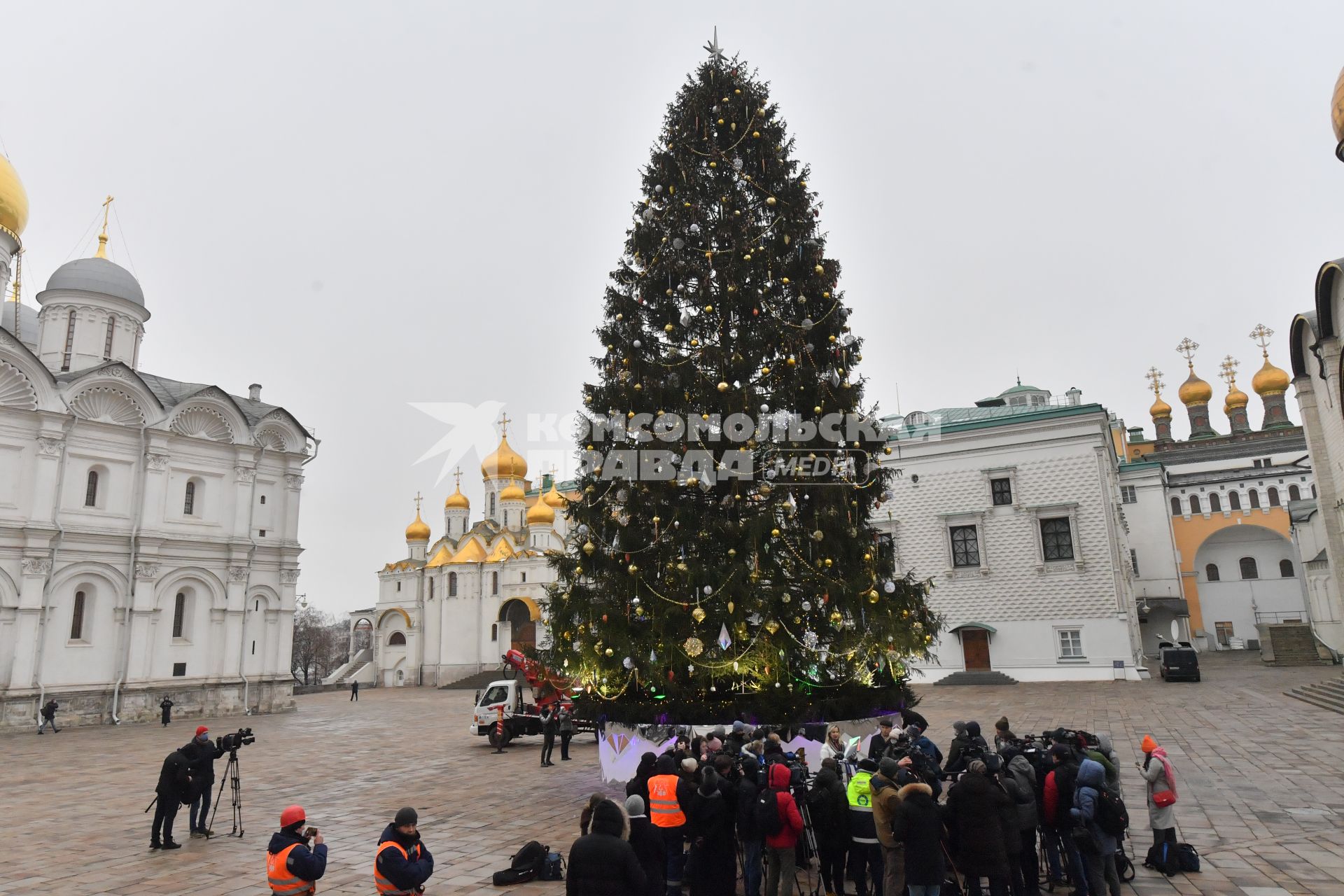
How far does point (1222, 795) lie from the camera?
399 inches

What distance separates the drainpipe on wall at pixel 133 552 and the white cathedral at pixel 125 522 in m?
0.04

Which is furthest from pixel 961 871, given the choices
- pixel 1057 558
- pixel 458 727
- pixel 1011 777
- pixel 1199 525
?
pixel 1199 525

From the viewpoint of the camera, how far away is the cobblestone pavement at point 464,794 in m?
7.75

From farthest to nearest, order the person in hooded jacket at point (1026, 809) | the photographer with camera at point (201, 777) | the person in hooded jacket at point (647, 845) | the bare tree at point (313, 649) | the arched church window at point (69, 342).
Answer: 1. the bare tree at point (313, 649)
2. the arched church window at point (69, 342)
3. the photographer with camera at point (201, 777)
4. the person in hooded jacket at point (1026, 809)
5. the person in hooded jacket at point (647, 845)

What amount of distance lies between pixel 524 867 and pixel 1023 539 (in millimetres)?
26343

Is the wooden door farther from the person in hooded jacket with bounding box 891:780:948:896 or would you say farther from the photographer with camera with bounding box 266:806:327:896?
the photographer with camera with bounding box 266:806:327:896

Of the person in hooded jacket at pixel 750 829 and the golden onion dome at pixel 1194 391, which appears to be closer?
the person in hooded jacket at pixel 750 829

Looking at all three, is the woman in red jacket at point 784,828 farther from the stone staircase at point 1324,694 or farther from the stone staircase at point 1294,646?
the stone staircase at point 1294,646

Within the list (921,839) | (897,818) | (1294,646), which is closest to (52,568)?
(897,818)

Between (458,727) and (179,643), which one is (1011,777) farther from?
(179,643)

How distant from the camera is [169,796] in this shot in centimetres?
909

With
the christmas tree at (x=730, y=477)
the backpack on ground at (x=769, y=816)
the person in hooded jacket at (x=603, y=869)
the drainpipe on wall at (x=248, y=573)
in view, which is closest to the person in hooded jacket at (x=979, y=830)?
the backpack on ground at (x=769, y=816)

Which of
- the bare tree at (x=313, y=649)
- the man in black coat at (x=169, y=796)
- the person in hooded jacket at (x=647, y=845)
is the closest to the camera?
the person in hooded jacket at (x=647, y=845)

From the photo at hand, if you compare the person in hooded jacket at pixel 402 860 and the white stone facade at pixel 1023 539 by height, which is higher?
the white stone facade at pixel 1023 539
